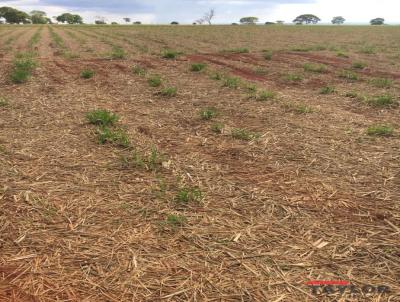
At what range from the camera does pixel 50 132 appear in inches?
267

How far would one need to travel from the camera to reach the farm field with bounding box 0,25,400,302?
318 cm

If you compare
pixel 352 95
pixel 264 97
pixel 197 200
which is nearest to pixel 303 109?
pixel 264 97

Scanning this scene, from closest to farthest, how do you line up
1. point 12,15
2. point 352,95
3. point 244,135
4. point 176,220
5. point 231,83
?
point 176,220 < point 244,135 < point 352,95 < point 231,83 < point 12,15

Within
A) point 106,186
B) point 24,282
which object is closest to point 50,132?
point 106,186

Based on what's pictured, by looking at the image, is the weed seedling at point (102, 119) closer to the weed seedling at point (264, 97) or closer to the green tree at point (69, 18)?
the weed seedling at point (264, 97)

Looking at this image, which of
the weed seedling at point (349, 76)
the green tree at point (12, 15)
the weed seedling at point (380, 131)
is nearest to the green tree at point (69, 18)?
the green tree at point (12, 15)

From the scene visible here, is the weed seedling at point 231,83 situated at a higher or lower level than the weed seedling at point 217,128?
higher

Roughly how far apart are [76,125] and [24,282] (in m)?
4.52

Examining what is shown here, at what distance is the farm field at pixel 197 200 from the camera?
10.4 ft

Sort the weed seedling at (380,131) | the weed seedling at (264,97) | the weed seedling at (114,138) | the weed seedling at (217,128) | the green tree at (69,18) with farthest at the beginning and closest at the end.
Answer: the green tree at (69,18)
the weed seedling at (264,97)
the weed seedling at (217,128)
the weed seedling at (380,131)
the weed seedling at (114,138)

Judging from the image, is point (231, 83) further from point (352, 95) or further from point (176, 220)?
point (176, 220)

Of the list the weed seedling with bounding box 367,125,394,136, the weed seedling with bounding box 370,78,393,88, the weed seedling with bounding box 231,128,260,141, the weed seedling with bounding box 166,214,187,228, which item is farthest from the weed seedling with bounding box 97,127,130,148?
the weed seedling with bounding box 370,78,393,88

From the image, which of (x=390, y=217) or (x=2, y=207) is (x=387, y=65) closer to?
(x=390, y=217)

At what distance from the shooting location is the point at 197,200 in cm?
438
